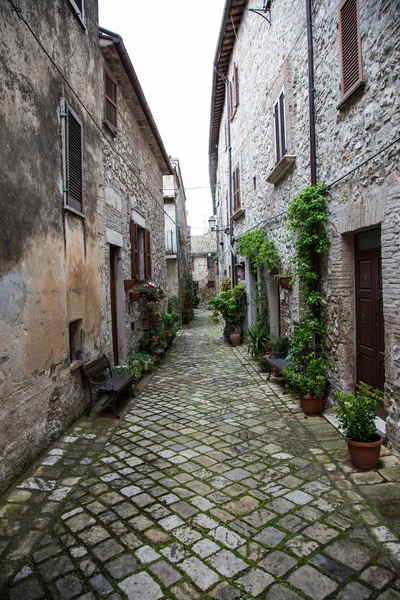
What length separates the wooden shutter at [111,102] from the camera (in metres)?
6.88

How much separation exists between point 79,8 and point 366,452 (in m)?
6.57

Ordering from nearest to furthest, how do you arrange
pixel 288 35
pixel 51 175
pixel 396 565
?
pixel 396 565 < pixel 51 175 < pixel 288 35

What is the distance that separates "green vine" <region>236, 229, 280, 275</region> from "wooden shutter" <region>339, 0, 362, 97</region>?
153 inches

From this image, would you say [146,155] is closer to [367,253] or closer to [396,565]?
[367,253]

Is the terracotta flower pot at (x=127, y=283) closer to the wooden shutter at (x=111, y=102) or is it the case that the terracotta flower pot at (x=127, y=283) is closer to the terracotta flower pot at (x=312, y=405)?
the wooden shutter at (x=111, y=102)

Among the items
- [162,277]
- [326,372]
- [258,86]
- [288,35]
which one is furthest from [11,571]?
[162,277]

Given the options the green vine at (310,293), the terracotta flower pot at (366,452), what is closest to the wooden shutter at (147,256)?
the green vine at (310,293)

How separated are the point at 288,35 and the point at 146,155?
16.7ft

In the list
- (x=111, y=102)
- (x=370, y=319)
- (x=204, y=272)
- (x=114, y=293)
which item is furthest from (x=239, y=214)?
(x=204, y=272)

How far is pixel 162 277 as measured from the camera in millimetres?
13297

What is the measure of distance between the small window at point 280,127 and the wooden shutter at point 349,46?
223cm

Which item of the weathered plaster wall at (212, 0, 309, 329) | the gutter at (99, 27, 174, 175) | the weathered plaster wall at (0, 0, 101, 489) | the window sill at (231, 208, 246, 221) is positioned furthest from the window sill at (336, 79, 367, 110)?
the window sill at (231, 208, 246, 221)

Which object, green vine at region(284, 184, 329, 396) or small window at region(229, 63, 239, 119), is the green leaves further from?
small window at region(229, 63, 239, 119)

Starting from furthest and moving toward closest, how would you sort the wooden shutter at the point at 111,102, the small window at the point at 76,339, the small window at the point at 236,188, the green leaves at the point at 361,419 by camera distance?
1. the small window at the point at 236,188
2. the wooden shutter at the point at 111,102
3. the small window at the point at 76,339
4. the green leaves at the point at 361,419
